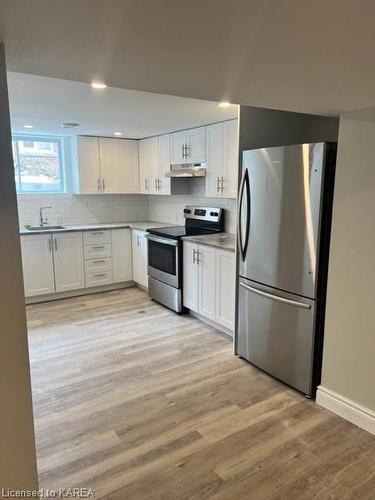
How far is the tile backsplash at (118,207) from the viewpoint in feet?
16.1

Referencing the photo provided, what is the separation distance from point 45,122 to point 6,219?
318cm

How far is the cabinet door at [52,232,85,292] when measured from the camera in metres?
4.80

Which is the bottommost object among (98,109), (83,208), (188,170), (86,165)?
(83,208)

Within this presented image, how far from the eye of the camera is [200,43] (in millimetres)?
1158

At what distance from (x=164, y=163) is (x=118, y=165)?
88 centimetres

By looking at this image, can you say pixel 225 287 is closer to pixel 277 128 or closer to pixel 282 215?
pixel 282 215

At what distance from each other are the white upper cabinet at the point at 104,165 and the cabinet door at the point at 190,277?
1.94 m

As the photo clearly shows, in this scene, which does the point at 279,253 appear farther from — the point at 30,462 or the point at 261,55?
the point at 30,462

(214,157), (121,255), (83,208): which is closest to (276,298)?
(214,157)

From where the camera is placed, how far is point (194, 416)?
2.43 m

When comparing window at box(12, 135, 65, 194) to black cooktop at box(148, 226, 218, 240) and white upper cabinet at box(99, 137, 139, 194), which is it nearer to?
white upper cabinet at box(99, 137, 139, 194)

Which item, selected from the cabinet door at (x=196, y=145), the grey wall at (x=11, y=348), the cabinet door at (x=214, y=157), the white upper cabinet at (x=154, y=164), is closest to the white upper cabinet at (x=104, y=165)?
the white upper cabinet at (x=154, y=164)

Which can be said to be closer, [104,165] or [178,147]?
[178,147]

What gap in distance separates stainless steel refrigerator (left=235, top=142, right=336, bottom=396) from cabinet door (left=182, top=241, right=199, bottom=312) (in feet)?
3.14
